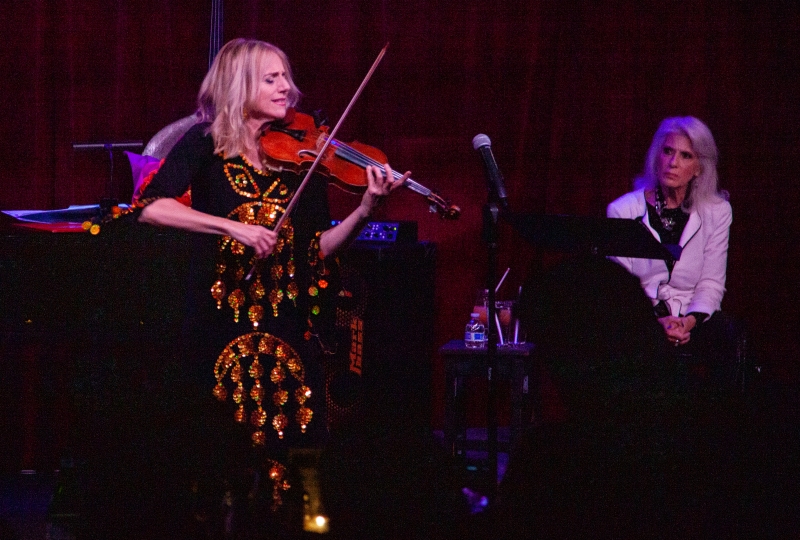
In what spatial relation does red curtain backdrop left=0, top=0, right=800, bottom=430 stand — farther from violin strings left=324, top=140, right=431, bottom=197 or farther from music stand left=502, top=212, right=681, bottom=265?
violin strings left=324, top=140, right=431, bottom=197

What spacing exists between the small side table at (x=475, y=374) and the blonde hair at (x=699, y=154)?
932 mm

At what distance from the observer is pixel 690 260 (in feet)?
11.7

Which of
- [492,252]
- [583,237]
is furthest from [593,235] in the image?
[492,252]

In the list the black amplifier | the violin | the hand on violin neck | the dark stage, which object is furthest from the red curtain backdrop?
the hand on violin neck

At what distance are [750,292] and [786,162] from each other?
0.62 metres

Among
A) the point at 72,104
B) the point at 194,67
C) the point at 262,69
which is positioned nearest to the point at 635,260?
the point at 262,69

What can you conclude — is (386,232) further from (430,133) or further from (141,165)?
(141,165)

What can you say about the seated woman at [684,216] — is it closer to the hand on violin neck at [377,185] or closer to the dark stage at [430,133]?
the dark stage at [430,133]

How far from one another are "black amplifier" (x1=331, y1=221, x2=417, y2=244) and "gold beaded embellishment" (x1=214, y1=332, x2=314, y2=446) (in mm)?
1509

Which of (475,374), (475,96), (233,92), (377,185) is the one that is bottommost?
(475,374)

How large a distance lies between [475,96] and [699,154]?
3.70ft

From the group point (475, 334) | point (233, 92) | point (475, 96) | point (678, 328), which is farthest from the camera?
point (475, 96)

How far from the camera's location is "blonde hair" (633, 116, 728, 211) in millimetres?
3574

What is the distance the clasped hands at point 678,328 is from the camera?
3277mm
